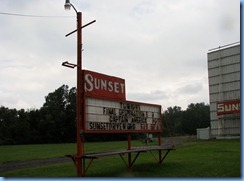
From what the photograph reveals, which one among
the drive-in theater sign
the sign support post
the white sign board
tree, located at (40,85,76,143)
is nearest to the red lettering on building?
the white sign board

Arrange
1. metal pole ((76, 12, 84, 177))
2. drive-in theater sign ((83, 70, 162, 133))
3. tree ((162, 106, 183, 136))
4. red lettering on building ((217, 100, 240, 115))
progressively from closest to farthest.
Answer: metal pole ((76, 12, 84, 177))
drive-in theater sign ((83, 70, 162, 133))
red lettering on building ((217, 100, 240, 115))
tree ((162, 106, 183, 136))

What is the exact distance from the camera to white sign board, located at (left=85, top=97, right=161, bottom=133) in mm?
12749

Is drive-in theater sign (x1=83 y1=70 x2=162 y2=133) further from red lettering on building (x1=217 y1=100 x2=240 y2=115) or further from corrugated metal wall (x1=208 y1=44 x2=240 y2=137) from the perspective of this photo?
corrugated metal wall (x1=208 y1=44 x2=240 y2=137)

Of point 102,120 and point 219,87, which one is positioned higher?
point 219,87

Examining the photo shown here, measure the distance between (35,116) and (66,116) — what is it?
732 centimetres

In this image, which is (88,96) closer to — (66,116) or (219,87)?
(219,87)

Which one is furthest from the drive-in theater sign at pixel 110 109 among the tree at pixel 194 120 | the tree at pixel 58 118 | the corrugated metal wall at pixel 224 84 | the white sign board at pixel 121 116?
the tree at pixel 194 120

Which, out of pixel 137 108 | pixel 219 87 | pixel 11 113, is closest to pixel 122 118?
pixel 137 108

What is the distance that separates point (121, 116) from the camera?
47.3 feet

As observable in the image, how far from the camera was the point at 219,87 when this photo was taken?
154 ft

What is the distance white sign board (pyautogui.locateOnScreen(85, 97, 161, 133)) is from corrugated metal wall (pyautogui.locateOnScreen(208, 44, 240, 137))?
29.9m

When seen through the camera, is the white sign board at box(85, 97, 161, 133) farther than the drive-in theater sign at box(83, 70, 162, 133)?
Yes

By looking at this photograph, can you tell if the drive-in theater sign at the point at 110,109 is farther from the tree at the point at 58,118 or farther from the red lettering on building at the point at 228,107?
the tree at the point at 58,118

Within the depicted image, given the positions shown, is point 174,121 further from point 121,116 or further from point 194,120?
point 121,116
